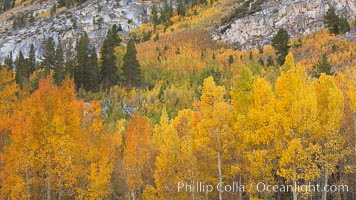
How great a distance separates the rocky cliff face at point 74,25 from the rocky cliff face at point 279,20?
49.4 metres

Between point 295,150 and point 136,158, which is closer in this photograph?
point 295,150

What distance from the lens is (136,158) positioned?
2212 cm

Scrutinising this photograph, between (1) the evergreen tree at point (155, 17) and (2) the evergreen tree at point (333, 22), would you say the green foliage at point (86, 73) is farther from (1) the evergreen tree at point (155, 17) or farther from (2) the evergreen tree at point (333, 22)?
(1) the evergreen tree at point (155, 17)

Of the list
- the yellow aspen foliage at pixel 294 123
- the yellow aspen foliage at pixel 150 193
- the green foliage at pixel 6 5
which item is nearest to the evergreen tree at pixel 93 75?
the yellow aspen foliage at pixel 150 193

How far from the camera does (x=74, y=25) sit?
397ft

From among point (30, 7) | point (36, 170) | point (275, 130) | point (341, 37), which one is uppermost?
point (30, 7)

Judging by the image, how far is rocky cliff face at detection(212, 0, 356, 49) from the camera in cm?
7138

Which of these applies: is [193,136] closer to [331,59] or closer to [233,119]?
[233,119]

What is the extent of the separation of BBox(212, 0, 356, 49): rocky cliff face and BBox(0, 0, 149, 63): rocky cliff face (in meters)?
49.4

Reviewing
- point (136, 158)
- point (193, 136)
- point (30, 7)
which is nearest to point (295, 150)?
point (193, 136)

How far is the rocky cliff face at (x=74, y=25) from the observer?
384 feet

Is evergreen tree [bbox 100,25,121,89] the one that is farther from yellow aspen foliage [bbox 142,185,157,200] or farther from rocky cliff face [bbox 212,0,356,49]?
Answer: yellow aspen foliage [bbox 142,185,157,200]

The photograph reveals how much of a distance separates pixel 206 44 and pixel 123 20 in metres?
54.6

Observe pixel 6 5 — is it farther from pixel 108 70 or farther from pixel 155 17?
pixel 108 70
